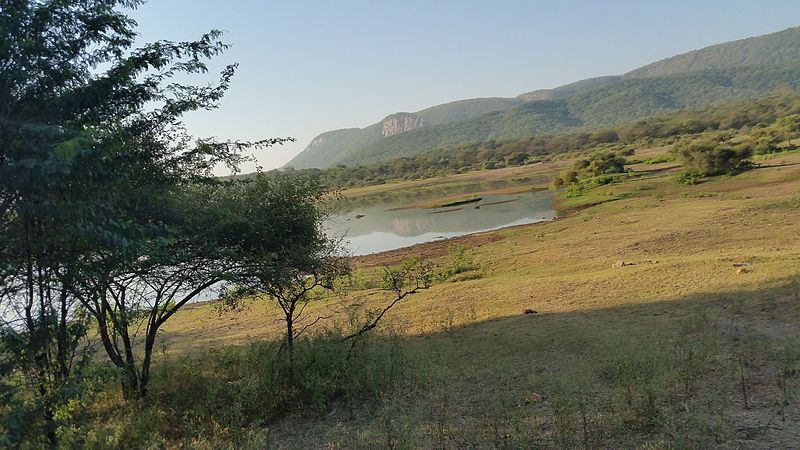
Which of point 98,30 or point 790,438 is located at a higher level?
point 98,30

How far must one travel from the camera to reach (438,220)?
144 feet

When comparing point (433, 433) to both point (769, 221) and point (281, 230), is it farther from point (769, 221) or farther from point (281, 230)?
point (769, 221)

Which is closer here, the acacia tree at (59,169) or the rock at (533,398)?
the acacia tree at (59,169)

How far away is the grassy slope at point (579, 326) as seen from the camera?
6.84m

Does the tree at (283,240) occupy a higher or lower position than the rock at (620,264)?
higher

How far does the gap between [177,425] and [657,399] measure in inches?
275

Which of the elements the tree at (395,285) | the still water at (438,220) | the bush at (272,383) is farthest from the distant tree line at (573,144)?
the bush at (272,383)

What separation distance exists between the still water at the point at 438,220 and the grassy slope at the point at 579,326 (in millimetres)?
11800

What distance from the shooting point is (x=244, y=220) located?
8.59 metres

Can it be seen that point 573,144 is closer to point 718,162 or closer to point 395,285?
point 718,162

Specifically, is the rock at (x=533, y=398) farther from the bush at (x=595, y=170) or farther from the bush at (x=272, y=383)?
the bush at (x=595, y=170)

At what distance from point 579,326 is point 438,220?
32483 millimetres

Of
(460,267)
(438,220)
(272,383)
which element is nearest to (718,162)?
(438,220)

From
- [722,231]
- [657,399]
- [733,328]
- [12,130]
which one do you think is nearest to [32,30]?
[12,130]
